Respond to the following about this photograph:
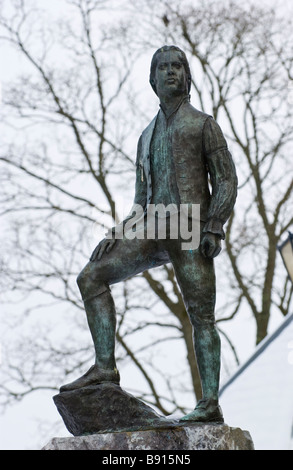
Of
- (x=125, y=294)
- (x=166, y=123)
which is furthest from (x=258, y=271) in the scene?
(x=166, y=123)

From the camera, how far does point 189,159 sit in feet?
17.2

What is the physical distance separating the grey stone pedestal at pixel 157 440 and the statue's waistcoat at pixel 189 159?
1.29 metres

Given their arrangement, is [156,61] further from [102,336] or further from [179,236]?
[102,336]

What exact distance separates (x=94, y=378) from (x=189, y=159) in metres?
1.45

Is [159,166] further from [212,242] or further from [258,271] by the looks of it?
[258,271]

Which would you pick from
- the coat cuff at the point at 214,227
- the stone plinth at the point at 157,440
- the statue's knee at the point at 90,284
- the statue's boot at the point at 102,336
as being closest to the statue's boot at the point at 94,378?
the statue's boot at the point at 102,336

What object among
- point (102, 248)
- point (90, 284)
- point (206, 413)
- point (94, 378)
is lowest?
point (206, 413)

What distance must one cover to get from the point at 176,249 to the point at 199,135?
74cm

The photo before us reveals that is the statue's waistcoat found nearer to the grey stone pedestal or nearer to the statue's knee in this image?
the statue's knee

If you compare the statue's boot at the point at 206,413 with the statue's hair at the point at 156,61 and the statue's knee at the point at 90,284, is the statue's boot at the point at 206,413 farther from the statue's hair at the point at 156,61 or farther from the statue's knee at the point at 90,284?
the statue's hair at the point at 156,61

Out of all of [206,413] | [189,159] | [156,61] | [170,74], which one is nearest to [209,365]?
[206,413]

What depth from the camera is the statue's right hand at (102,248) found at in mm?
5105

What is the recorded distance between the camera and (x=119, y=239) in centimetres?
514

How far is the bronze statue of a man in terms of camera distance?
4.95 meters
